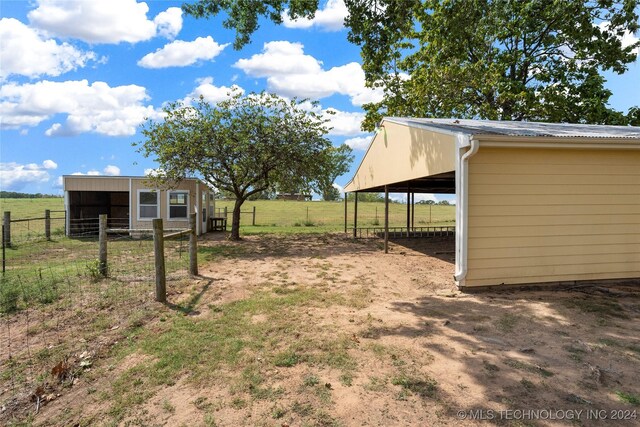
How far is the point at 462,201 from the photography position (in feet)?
20.5

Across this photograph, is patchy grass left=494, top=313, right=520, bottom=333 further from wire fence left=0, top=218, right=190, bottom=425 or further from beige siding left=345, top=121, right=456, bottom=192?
wire fence left=0, top=218, right=190, bottom=425

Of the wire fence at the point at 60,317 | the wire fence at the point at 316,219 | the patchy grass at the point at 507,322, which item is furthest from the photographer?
the wire fence at the point at 316,219

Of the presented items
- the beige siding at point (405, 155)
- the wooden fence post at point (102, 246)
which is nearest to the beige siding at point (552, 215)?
the beige siding at point (405, 155)

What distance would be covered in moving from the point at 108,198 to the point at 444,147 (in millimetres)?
18803

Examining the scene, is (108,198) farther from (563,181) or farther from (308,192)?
(563,181)

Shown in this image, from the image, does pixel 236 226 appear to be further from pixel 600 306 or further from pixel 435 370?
pixel 435 370

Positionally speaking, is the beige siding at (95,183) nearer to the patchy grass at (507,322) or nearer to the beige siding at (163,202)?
the beige siding at (163,202)

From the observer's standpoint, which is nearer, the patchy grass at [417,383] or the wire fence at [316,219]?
the patchy grass at [417,383]

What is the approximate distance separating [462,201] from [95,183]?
16.1 meters

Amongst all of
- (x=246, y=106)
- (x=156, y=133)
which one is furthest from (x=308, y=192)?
(x=156, y=133)

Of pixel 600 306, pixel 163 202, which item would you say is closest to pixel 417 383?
pixel 600 306

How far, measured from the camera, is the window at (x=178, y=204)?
16578 millimetres

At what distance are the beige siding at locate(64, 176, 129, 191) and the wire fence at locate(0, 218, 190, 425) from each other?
22.7ft

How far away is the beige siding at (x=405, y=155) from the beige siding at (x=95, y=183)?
10915mm
